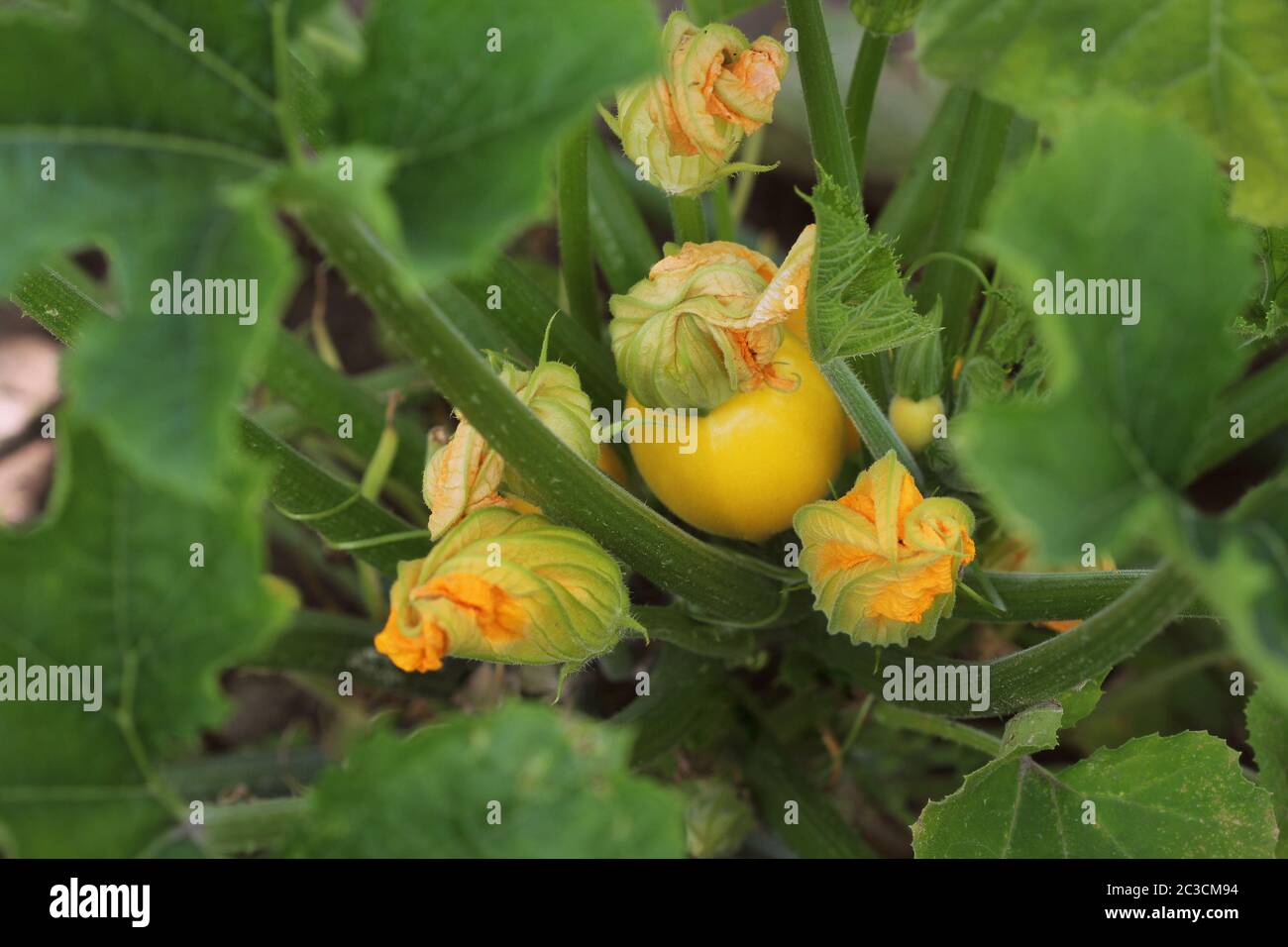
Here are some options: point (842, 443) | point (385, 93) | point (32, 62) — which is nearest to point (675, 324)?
point (842, 443)

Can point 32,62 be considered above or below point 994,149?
below

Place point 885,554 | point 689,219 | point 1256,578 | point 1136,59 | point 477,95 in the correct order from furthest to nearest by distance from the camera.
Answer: point 689,219
point 885,554
point 1136,59
point 477,95
point 1256,578

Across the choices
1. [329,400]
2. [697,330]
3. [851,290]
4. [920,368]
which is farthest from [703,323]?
[329,400]

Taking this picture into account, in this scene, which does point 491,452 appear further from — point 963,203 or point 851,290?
point 963,203

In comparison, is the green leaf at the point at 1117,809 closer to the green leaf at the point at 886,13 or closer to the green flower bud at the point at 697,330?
the green flower bud at the point at 697,330

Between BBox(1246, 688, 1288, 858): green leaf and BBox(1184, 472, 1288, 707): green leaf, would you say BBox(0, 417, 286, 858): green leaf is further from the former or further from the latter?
BBox(1246, 688, 1288, 858): green leaf
